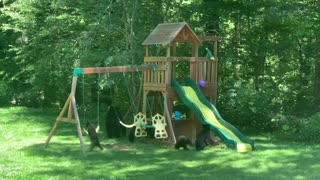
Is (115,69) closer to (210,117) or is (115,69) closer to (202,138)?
(202,138)

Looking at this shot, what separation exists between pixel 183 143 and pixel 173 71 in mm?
2906

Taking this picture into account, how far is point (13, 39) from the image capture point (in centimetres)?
2712

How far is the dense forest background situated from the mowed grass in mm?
2816

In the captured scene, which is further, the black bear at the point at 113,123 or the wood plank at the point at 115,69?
the black bear at the point at 113,123

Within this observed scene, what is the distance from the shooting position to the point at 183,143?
484 inches

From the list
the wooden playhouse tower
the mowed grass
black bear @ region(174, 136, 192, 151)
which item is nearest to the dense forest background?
the wooden playhouse tower

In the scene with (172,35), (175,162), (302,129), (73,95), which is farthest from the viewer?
(302,129)

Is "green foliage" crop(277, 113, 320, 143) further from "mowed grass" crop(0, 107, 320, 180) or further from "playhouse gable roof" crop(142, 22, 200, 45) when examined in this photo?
"playhouse gable roof" crop(142, 22, 200, 45)

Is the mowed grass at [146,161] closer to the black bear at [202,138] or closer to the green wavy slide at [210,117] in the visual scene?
the black bear at [202,138]

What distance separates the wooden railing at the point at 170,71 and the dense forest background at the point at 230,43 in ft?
5.42

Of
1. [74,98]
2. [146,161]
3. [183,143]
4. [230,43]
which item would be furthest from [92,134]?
[230,43]

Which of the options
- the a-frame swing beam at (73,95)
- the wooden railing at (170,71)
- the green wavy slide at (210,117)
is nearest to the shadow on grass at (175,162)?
the green wavy slide at (210,117)

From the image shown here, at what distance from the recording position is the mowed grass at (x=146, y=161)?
9.16 meters

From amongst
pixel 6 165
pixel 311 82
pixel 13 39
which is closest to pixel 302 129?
pixel 311 82
